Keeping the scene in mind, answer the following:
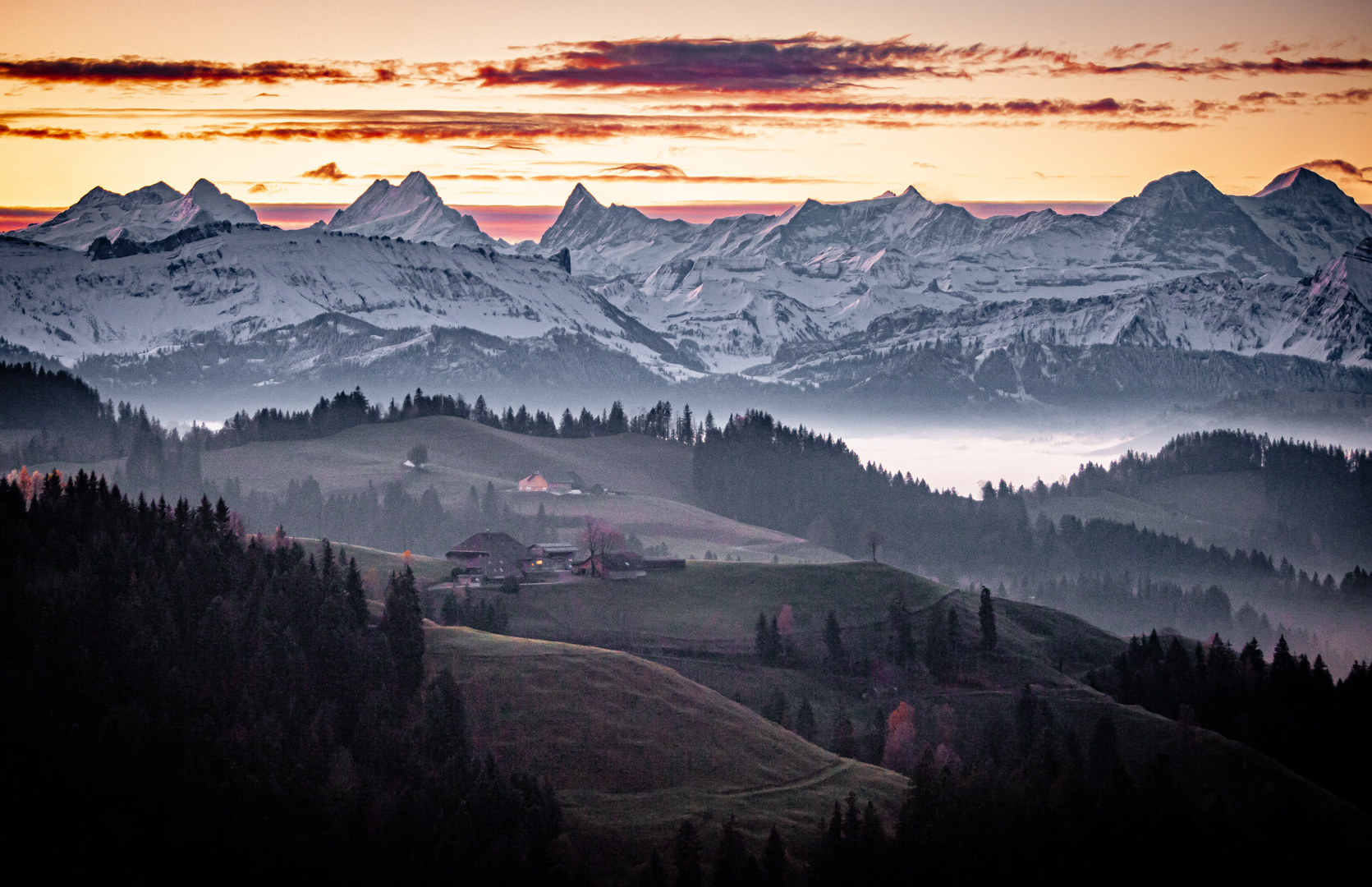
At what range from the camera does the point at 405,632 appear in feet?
429

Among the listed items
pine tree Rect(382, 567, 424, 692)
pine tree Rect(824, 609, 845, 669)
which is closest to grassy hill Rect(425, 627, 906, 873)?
pine tree Rect(382, 567, 424, 692)

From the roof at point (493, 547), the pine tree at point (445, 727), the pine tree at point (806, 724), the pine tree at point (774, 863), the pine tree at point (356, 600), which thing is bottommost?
the pine tree at point (774, 863)

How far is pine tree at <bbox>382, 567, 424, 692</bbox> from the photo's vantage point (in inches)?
4956

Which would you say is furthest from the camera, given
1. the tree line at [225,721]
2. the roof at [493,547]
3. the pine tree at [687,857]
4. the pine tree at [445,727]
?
the roof at [493,547]

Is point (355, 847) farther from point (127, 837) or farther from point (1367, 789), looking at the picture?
point (1367, 789)

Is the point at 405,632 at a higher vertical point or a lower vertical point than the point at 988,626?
higher

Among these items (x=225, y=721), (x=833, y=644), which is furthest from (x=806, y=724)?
(x=225, y=721)

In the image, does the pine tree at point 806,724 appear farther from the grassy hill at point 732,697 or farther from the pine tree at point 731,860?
the pine tree at point 731,860

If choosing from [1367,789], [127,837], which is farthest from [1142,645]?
[127,837]

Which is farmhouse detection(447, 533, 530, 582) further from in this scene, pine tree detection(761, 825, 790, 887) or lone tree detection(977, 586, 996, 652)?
pine tree detection(761, 825, 790, 887)

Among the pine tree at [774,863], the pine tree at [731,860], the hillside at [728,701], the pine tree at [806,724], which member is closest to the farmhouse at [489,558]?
the hillside at [728,701]

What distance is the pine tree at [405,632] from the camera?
126 meters

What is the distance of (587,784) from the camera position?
352 feet

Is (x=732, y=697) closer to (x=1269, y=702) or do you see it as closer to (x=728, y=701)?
(x=728, y=701)
